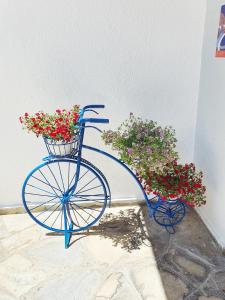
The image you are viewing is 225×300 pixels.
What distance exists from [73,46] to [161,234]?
2011 millimetres

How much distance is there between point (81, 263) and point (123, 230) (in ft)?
1.94

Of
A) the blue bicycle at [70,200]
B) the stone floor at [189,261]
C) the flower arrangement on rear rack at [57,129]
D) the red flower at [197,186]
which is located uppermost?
the flower arrangement on rear rack at [57,129]


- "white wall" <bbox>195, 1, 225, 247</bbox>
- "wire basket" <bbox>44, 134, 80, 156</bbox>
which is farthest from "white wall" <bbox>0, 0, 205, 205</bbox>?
"wire basket" <bbox>44, 134, 80, 156</bbox>

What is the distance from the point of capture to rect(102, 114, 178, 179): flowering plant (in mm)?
2436

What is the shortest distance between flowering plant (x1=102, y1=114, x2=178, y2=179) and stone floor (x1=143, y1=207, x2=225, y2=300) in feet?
2.21

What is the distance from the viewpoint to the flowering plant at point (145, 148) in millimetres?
2436

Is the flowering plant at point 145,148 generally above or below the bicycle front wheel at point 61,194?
above

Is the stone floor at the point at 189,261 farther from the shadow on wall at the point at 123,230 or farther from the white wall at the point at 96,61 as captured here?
the white wall at the point at 96,61

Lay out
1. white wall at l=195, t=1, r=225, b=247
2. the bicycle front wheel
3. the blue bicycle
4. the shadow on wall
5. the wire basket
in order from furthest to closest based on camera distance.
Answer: the bicycle front wheel, the blue bicycle, the shadow on wall, white wall at l=195, t=1, r=225, b=247, the wire basket

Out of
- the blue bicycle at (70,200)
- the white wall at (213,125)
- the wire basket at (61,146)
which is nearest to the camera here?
the wire basket at (61,146)

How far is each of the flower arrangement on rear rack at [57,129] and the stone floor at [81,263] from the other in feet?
3.06

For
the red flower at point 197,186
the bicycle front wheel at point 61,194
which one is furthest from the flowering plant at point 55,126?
the red flower at point 197,186

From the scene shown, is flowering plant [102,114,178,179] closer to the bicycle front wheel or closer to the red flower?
the red flower

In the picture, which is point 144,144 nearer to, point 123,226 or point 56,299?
point 123,226
